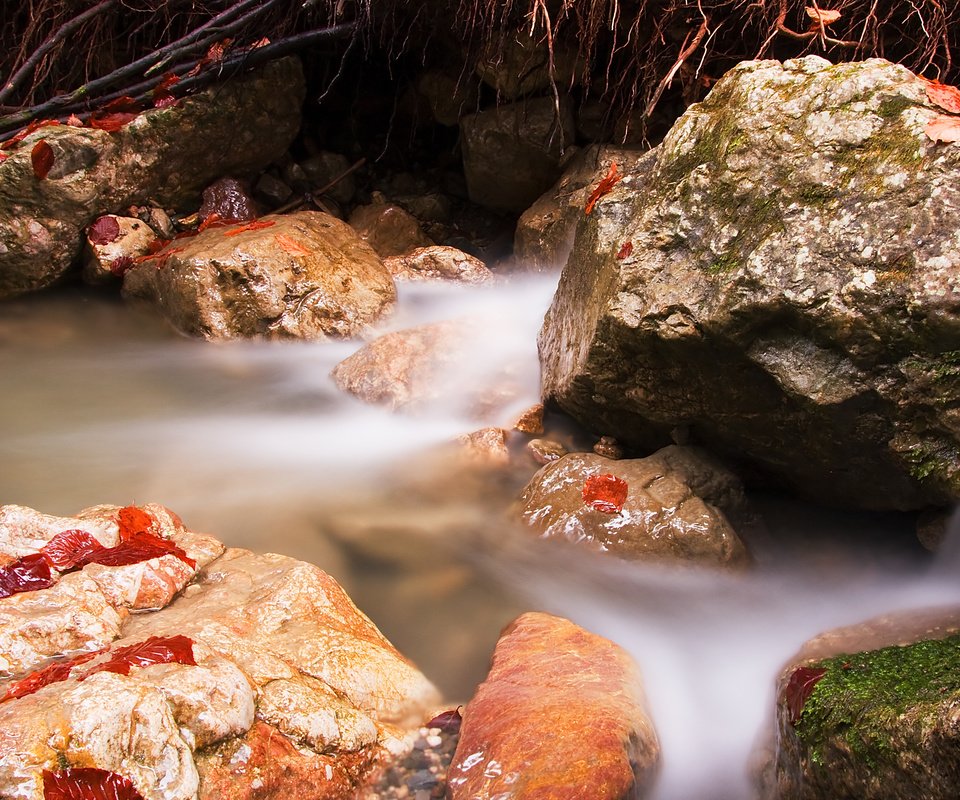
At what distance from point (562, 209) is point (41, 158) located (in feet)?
15.0

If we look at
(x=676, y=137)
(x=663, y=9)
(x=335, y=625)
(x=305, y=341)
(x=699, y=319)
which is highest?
(x=663, y=9)

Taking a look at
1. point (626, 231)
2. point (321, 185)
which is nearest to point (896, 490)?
point (626, 231)

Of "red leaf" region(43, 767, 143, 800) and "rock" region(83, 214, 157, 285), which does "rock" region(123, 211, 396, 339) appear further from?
"red leaf" region(43, 767, 143, 800)

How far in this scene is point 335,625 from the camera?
2908mm

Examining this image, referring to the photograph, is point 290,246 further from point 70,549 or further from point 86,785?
point 86,785

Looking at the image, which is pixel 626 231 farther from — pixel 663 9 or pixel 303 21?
pixel 303 21

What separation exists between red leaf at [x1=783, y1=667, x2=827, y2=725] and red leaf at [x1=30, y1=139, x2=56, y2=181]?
695cm

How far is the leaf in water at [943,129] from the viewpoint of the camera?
122 inches

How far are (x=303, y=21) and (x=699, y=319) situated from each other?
613 centimetres

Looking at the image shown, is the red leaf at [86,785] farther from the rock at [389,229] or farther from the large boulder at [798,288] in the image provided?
the rock at [389,229]

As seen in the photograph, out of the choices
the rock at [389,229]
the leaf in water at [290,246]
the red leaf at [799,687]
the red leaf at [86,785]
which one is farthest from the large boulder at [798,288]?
the rock at [389,229]

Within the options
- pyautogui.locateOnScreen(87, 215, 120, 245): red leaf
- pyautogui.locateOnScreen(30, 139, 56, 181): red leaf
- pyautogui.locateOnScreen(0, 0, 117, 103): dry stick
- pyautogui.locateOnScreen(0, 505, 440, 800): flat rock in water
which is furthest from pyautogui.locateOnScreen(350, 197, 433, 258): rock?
pyautogui.locateOnScreen(0, 505, 440, 800): flat rock in water

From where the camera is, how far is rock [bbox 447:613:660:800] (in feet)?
7.36

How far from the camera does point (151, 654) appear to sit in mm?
2340
